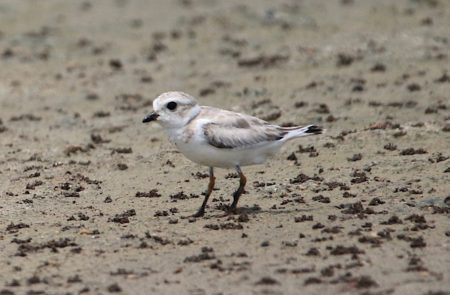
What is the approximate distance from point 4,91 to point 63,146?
381 cm

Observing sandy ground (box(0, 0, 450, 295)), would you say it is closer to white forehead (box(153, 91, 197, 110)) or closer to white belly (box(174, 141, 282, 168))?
white belly (box(174, 141, 282, 168))

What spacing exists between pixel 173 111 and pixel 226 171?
7.88 feet

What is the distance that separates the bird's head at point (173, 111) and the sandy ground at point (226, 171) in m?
0.93

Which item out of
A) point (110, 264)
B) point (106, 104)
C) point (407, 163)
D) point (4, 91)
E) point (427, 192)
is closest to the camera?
point (110, 264)

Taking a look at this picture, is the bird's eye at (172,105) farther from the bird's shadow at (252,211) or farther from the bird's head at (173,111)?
the bird's shadow at (252,211)

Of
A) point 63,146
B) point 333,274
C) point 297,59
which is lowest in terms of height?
point 333,274

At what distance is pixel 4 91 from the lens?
58.0 ft

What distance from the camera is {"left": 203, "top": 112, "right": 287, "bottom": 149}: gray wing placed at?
33.6 ft

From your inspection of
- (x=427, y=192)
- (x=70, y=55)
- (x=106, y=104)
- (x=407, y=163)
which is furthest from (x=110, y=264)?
(x=70, y=55)

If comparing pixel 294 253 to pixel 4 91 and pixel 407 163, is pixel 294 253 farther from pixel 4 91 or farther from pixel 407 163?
pixel 4 91

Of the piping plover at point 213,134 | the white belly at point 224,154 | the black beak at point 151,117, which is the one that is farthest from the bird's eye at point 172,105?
the white belly at point 224,154

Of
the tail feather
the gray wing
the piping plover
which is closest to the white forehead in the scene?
the piping plover

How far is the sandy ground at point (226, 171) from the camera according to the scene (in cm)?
881

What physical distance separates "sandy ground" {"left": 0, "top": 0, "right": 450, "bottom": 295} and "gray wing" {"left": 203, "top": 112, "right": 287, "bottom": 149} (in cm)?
70
